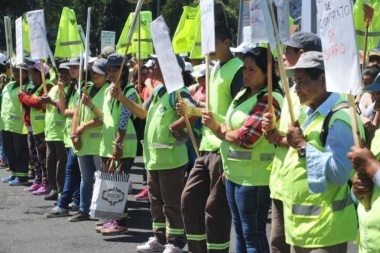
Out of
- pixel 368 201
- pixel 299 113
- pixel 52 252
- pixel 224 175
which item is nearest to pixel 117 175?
pixel 52 252

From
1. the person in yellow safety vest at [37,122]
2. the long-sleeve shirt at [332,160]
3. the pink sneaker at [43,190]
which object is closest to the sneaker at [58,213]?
the person in yellow safety vest at [37,122]

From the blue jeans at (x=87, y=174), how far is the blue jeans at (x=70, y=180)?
375 mm

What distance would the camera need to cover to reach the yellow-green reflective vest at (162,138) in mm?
7043

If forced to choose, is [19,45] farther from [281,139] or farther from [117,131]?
[281,139]

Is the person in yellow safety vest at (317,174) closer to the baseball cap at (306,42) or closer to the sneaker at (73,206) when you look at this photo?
the baseball cap at (306,42)

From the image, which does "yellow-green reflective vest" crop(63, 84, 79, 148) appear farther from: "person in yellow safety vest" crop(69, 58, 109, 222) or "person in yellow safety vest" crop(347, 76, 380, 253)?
"person in yellow safety vest" crop(347, 76, 380, 253)

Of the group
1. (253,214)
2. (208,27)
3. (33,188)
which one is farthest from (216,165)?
(33,188)

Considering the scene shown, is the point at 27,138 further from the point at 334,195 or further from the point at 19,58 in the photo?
the point at 334,195

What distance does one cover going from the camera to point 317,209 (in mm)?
4285

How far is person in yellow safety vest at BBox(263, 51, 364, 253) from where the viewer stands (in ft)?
13.6

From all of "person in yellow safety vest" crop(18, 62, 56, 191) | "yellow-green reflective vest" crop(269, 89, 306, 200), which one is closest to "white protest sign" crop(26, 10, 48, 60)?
"person in yellow safety vest" crop(18, 62, 56, 191)

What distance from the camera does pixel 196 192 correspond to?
6.29 m

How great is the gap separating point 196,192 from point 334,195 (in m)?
2.15

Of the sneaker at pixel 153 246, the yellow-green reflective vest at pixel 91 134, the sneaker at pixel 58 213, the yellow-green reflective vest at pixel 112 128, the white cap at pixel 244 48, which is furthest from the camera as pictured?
the sneaker at pixel 58 213
